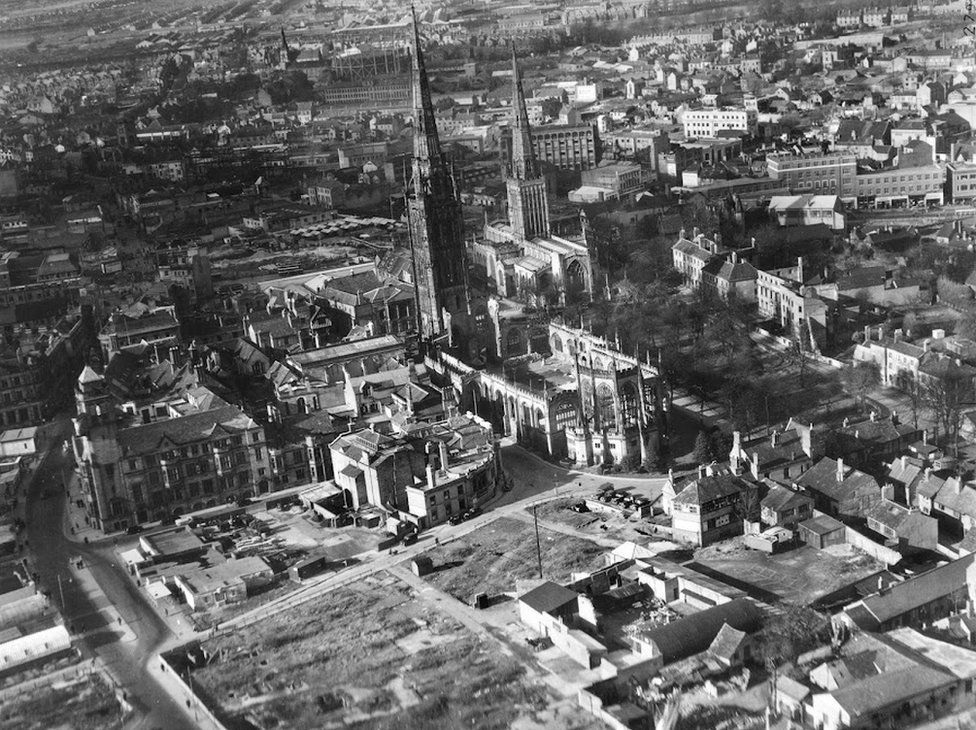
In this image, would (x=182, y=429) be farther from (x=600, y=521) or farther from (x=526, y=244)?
(x=526, y=244)

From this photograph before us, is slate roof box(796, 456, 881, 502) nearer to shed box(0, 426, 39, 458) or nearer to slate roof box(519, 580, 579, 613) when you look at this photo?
slate roof box(519, 580, 579, 613)

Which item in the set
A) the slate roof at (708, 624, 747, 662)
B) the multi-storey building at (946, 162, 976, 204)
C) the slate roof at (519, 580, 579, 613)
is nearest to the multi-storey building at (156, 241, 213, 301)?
the slate roof at (519, 580, 579, 613)

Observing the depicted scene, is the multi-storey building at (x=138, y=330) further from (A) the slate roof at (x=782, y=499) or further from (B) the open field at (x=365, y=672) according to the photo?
(A) the slate roof at (x=782, y=499)

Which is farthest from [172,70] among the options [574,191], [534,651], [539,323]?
[534,651]

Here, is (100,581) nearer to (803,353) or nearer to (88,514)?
(88,514)

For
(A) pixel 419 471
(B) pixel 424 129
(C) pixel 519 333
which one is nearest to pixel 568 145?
(B) pixel 424 129

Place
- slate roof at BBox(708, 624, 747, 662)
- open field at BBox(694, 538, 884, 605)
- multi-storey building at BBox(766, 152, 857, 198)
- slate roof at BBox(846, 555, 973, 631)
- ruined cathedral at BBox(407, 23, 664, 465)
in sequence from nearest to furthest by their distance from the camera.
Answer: slate roof at BBox(708, 624, 747, 662)
slate roof at BBox(846, 555, 973, 631)
open field at BBox(694, 538, 884, 605)
ruined cathedral at BBox(407, 23, 664, 465)
multi-storey building at BBox(766, 152, 857, 198)

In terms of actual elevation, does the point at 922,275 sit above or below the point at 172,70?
below
